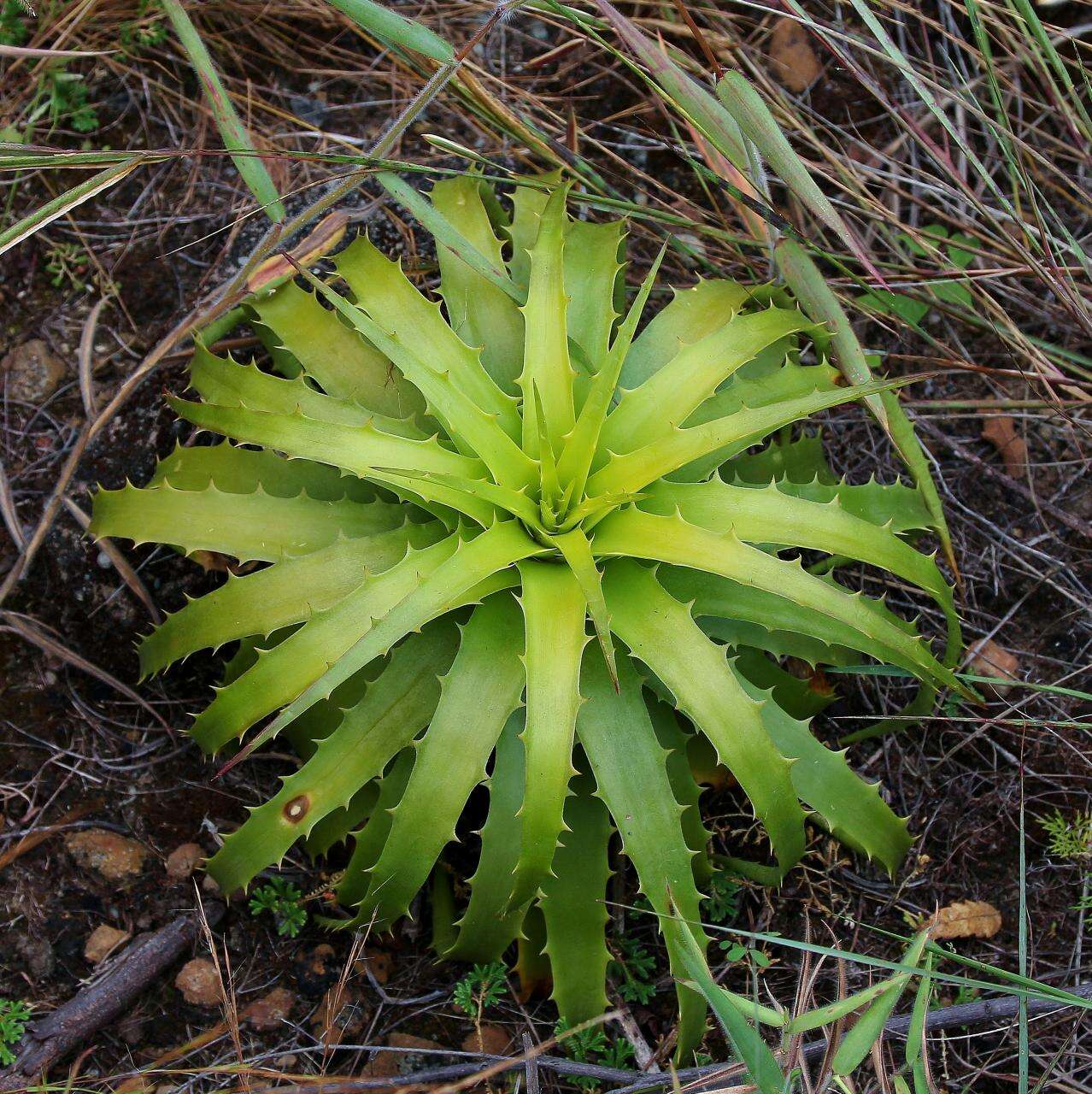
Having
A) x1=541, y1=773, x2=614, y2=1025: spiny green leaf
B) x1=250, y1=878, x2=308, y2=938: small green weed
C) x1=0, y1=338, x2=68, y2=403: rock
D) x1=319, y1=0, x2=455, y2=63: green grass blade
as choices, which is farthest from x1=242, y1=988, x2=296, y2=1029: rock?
x1=319, y1=0, x2=455, y2=63: green grass blade

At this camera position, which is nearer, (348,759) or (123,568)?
(348,759)

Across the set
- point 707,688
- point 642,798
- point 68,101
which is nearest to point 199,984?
point 642,798

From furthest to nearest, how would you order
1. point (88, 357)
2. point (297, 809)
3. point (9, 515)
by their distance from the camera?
1. point (88, 357)
2. point (9, 515)
3. point (297, 809)

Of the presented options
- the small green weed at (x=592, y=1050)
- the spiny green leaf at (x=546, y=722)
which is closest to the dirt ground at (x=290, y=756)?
the small green weed at (x=592, y=1050)

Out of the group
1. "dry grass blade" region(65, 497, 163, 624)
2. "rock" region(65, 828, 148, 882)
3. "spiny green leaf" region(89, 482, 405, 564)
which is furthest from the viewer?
"dry grass blade" region(65, 497, 163, 624)

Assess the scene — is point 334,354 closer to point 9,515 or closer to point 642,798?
point 9,515

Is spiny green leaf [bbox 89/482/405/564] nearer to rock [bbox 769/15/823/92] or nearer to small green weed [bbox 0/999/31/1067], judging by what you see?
small green weed [bbox 0/999/31/1067]

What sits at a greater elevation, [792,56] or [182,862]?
[792,56]
